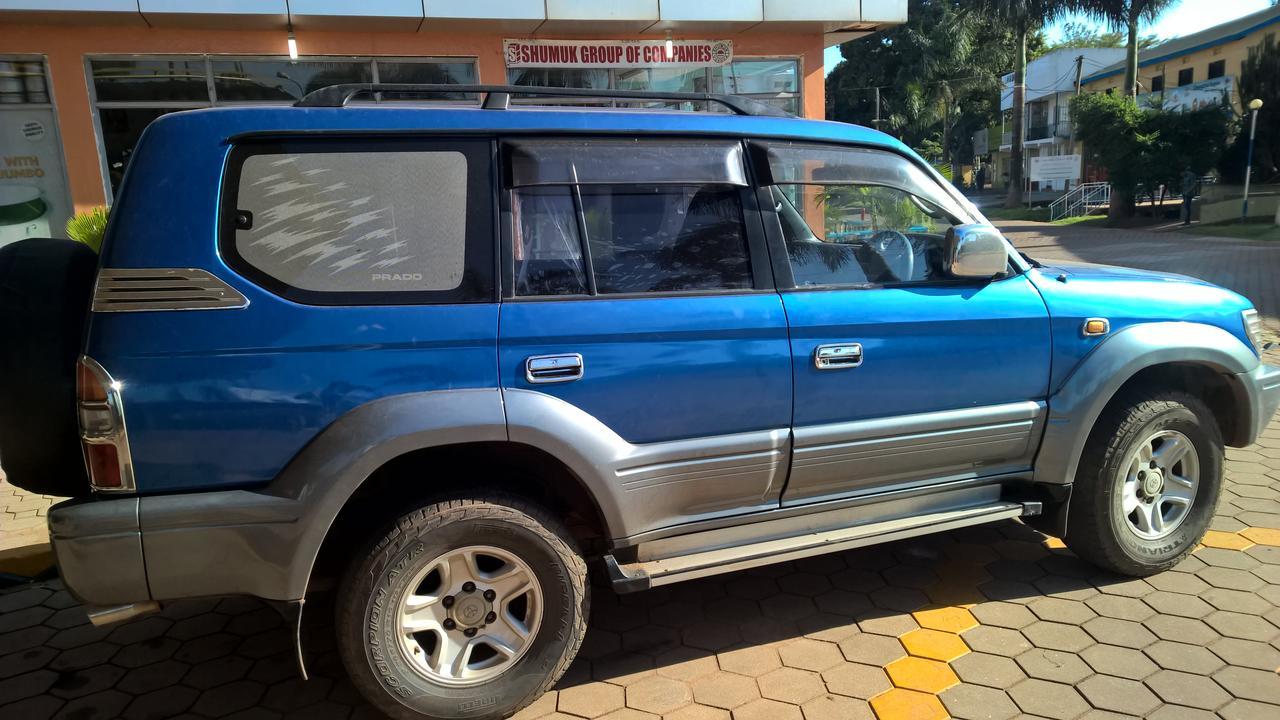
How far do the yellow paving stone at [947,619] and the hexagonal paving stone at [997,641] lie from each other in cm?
4

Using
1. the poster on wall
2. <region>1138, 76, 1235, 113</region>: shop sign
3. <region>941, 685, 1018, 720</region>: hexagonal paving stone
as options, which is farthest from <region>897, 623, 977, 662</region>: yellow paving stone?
<region>1138, 76, 1235, 113</region>: shop sign

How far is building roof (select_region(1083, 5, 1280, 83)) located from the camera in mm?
33562

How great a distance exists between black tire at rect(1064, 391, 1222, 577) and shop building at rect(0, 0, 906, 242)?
834 cm

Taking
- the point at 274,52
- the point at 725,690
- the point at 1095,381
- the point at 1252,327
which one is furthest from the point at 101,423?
the point at 274,52

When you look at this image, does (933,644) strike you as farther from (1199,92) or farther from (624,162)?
(1199,92)

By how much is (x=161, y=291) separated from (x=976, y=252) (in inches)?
110

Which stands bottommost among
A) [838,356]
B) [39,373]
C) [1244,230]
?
[1244,230]

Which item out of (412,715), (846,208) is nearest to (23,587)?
(412,715)

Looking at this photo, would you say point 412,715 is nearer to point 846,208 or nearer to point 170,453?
point 170,453

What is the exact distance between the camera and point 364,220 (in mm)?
2520

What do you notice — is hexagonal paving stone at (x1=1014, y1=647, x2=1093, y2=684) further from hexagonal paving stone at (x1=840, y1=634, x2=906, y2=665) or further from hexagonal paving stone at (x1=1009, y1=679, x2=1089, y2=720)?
hexagonal paving stone at (x1=840, y1=634, x2=906, y2=665)

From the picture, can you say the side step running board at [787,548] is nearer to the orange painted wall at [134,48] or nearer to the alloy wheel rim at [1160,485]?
the alloy wheel rim at [1160,485]

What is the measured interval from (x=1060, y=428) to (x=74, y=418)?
348 cm

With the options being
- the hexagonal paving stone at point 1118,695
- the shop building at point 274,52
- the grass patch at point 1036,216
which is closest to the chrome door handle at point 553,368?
the hexagonal paving stone at point 1118,695
